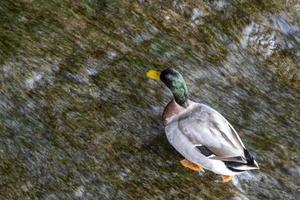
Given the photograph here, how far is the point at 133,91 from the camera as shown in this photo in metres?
12.0

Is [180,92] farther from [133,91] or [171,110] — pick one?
[133,91]

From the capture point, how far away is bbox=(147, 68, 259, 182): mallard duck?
9836 mm

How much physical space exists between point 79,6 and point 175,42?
8.16ft

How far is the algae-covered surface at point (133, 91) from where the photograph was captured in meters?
10.5

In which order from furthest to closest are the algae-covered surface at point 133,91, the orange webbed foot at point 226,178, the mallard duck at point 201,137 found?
the orange webbed foot at point 226,178, the algae-covered surface at point 133,91, the mallard duck at point 201,137

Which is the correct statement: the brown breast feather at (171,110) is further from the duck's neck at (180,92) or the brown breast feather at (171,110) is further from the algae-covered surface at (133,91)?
the algae-covered surface at (133,91)

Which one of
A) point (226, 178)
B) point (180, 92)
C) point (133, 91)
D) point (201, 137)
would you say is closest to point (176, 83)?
point (180, 92)

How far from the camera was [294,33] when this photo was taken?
14391 millimetres

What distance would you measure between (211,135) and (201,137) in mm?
184

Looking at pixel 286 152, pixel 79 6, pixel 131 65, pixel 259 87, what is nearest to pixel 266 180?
pixel 286 152

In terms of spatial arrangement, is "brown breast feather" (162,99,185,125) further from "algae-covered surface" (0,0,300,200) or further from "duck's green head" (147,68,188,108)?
"algae-covered surface" (0,0,300,200)

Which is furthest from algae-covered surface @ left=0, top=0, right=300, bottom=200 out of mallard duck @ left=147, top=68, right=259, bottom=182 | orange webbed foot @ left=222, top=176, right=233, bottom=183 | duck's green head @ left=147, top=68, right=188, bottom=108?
duck's green head @ left=147, top=68, right=188, bottom=108

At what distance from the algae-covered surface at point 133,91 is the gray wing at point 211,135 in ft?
2.97

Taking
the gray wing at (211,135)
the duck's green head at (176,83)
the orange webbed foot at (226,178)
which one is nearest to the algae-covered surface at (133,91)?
the orange webbed foot at (226,178)
